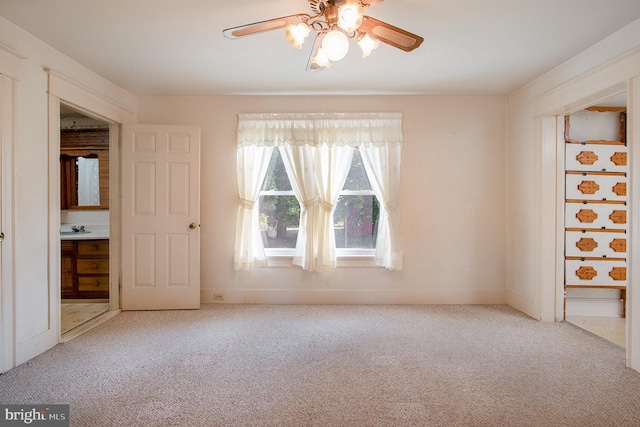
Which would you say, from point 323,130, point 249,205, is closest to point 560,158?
point 323,130

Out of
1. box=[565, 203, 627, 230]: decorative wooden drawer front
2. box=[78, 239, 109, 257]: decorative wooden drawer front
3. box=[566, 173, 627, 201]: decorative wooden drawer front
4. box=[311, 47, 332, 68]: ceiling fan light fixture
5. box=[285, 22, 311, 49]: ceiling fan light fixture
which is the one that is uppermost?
box=[285, 22, 311, 49]: ceiling fan light fixture

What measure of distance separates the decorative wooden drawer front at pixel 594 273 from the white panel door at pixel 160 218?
4152 mm

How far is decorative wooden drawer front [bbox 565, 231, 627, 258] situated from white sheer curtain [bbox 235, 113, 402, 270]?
6.04 ft

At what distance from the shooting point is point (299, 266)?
12.5 feet

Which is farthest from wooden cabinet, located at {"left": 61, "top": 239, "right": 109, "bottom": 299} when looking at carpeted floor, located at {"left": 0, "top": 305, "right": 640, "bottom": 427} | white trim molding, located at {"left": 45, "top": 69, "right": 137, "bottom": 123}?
white trim molding, located at {"left": 45, "top": 69, "right": 137, "bottom": 123}

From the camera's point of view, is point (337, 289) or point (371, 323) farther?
point (337, 289)

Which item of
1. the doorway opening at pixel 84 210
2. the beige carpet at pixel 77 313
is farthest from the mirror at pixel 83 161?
the beige carpet at pixel 77 313

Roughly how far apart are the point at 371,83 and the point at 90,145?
3866 mm

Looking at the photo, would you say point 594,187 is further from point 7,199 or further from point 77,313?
point 77,313

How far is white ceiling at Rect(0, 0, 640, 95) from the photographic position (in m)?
2.10

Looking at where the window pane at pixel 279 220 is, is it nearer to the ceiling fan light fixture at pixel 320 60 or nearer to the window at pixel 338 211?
the window at pixel 338 211

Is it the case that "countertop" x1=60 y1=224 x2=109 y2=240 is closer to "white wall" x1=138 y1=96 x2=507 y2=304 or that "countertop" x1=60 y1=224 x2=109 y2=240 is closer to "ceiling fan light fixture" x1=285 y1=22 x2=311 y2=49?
"white wall" x1=138 y1=96 x2=507 y2=304

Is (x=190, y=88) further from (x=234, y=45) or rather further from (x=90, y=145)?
(x=90, y=145)

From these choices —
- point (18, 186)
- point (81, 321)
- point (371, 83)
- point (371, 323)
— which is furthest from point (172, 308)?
point (371, 83)
